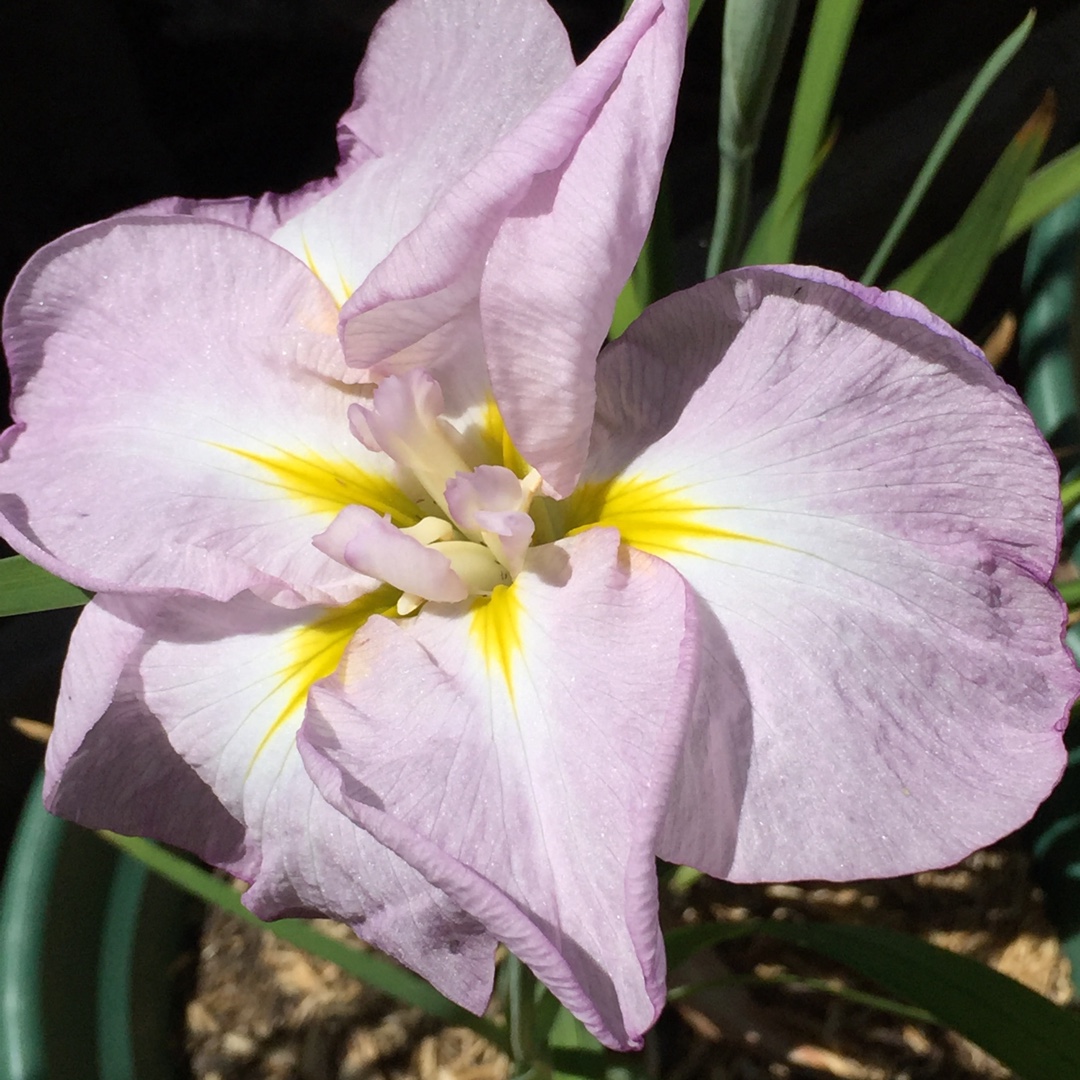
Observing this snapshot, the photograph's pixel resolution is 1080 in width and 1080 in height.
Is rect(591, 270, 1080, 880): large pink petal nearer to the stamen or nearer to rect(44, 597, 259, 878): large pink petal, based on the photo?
the stamen

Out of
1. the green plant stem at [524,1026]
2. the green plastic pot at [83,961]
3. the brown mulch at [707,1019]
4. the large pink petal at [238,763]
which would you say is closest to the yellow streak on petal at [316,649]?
the large pink petal at [238,763]

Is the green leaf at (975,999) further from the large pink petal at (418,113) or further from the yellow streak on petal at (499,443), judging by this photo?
the large pink petal at (418,113)

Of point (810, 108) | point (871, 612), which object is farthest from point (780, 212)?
point (871, 612)

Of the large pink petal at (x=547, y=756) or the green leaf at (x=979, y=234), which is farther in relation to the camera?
the green leaf at (x=979, y=234)

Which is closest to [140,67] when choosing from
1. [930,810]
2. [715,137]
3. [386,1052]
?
[715,137]

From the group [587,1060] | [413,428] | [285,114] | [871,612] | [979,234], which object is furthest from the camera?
[285,114]

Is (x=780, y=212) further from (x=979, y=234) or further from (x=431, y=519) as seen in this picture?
(x=431, y=519)
